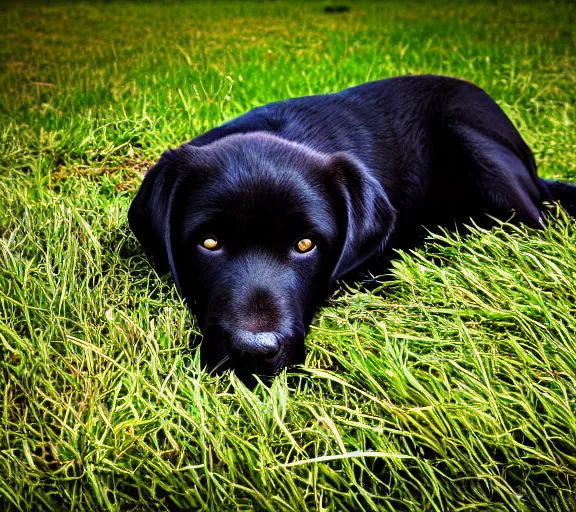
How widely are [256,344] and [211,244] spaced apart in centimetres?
60

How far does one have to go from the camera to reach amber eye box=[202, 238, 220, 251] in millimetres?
2680

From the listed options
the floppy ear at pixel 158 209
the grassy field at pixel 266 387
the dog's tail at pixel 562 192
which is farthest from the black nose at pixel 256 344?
the dog's tail at pixel 562 192

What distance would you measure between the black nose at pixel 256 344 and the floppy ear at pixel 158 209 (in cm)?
52

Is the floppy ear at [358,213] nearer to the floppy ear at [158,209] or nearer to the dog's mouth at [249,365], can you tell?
the dog's mouth at [249,365]

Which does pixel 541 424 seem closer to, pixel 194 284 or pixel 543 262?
pixel 543 262

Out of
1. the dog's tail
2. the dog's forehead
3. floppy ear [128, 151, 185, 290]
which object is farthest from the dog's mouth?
the dog's tail

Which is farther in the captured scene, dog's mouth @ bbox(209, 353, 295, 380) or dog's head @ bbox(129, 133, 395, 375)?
dog's head @ bbox(129, 133, 395, 375)

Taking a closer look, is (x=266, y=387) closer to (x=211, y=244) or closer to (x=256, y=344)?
(x=256, y=344)

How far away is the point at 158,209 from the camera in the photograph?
275 centimetres

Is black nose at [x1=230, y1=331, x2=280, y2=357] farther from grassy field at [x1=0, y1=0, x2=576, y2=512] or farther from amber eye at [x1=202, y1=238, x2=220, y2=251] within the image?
amber eye at [x1=202, y1=238, x2=220, y2=251]

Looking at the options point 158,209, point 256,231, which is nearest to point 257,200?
point 256,231

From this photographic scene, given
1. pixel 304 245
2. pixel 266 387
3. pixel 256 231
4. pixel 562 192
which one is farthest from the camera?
pixel 562 192

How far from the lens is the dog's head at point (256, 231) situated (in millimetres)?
2449

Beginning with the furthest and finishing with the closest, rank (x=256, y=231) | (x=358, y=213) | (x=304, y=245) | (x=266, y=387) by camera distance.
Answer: (x=358, y=213) < (x=304, y=245) < (x=256, y=231) < (x=266, y=387)
